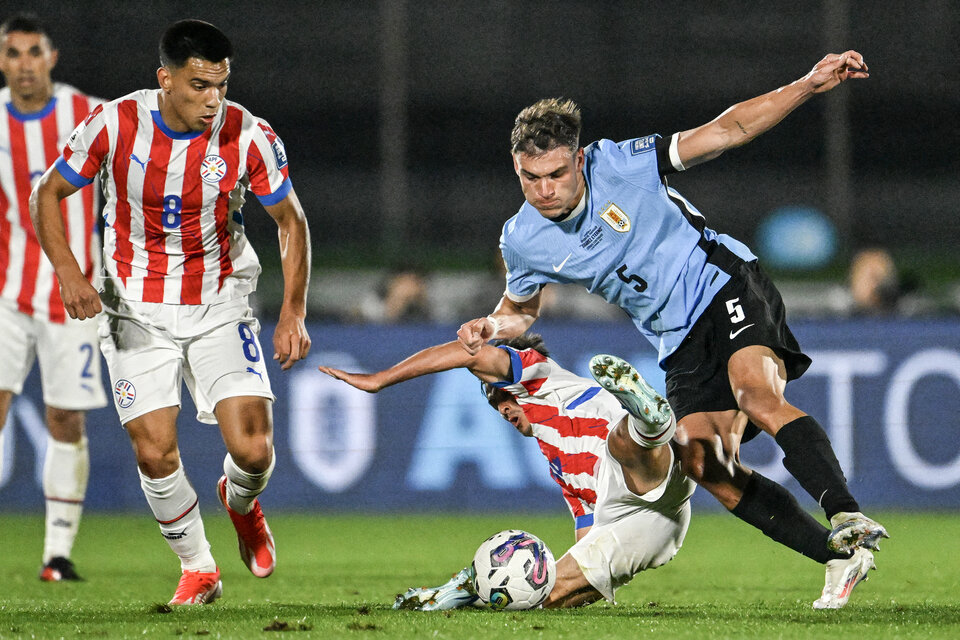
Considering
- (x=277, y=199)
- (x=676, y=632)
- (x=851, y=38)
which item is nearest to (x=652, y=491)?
(x=676, y=632)

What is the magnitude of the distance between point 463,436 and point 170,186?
185 inches

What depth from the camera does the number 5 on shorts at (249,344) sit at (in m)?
5.42

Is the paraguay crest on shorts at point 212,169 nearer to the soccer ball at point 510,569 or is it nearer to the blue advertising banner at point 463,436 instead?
the soccer ball at point 510,569

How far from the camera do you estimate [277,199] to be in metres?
5.39

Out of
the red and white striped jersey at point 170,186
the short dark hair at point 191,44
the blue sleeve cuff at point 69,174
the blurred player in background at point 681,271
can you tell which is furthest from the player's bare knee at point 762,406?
the blue sleeve cuff at point 69,174

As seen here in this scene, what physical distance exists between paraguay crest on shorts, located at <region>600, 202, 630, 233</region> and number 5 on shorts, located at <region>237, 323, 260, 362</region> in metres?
1.53

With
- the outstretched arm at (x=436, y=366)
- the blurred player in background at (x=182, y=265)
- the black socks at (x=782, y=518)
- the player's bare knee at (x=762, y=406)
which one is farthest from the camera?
the blurred player in background at (x=182, y=265)

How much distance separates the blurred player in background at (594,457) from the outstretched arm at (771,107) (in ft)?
3.23

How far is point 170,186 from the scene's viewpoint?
5.27 m

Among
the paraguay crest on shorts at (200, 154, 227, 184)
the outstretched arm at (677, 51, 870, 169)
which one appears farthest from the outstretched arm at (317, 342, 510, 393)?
the outstretched arm at (677, 51, 870, 169)

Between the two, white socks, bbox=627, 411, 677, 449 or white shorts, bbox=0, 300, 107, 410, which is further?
white shorts, bbox=0, 300, 107, 410

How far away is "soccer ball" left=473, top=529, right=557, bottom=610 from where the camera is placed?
4.62 meters

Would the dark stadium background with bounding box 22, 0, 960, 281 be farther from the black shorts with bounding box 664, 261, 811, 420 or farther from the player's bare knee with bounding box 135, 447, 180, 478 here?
the player's bare knee with bounding box 135, 447, 180, 478

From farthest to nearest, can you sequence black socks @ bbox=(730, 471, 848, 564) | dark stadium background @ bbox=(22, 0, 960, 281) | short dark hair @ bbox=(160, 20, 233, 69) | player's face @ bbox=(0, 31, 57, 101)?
dark stadium background @ bbox=(22, 0, 960, 281), player's face @ bbox=(0, 31, 57, 101), short dark hair @ bbox=(160, 20, 233, 69), black socks @ bbox=(730, 471, 848, 564)
